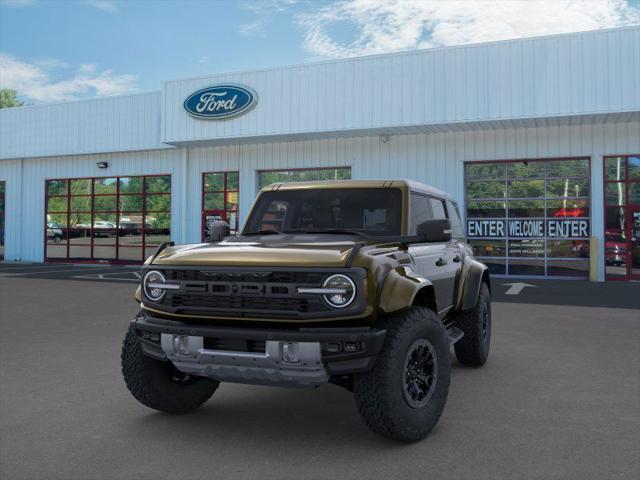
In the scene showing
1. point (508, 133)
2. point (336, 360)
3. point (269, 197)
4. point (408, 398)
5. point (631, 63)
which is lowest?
point (408, 398)

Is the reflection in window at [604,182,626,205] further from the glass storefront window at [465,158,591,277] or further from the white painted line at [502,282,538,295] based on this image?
the white painted line at [502,282,538,295]

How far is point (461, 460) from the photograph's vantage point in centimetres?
377

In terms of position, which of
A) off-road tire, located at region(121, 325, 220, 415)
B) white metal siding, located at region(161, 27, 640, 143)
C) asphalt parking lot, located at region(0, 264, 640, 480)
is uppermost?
white metal siding, located at region(161, 27, 640, 143)

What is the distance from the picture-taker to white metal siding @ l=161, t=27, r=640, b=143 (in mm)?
16266

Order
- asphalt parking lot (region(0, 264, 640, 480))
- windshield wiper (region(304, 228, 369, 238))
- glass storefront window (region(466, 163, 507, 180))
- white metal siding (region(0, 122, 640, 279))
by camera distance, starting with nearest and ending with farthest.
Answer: asphalt parking lot (region(0, 264, 640, 480)) < windshield wiper (region(304, 228, 369, 238)) < white metal siding (region(0, 122, 640, 279)) < glass storefront window (region(466, 163, 507, 180))

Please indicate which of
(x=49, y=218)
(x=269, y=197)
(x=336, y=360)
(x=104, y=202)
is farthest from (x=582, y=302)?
(x=49, y=218)

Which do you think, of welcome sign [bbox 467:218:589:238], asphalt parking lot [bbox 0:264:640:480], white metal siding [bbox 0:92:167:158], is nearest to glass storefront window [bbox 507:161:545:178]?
welcome sign [bbox 467:218:589:238]

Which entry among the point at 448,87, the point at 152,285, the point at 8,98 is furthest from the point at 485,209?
the point at 8,98

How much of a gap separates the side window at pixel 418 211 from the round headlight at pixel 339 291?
4.50 ft

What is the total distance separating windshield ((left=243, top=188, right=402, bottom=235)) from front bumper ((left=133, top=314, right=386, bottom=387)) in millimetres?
1451

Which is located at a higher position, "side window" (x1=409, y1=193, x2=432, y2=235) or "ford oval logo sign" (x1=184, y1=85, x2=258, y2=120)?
"ford oval logo sign" (x1=184, y1=85, x2=258, y2=120)

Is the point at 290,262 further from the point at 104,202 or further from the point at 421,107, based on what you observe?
the point at 104,202

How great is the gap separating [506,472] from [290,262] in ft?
5.87

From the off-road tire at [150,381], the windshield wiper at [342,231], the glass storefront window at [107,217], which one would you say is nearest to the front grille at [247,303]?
the off-road tire at [150,381]
